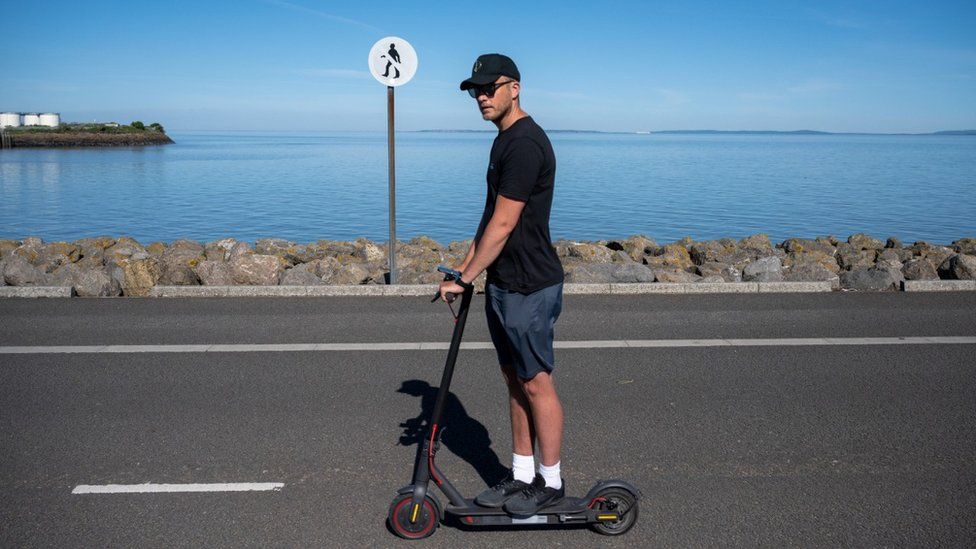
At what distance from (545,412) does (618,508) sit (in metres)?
0.56

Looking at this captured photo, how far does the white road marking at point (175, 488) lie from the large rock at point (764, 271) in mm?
7490

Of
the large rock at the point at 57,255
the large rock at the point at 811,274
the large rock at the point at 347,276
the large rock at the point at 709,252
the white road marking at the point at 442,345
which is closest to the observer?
the white road marking at the point at 442,345

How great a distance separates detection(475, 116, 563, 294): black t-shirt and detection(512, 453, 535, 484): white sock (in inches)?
32.3

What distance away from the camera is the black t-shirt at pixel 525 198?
144 inches

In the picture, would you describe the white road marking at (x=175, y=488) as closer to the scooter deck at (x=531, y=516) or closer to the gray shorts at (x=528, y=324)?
the scooter deck at (x=531, y=516)

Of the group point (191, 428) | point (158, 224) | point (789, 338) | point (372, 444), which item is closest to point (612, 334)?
point (789, 338)

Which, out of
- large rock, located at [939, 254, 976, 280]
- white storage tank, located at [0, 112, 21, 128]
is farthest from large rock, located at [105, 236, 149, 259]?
white storage tank, located at [0, 112, 21, 128]

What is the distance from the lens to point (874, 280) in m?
9.90

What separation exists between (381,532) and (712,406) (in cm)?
263

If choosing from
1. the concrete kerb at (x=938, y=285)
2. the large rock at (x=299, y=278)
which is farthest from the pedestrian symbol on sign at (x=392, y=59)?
the concrete kerb at (x=938, y=285)

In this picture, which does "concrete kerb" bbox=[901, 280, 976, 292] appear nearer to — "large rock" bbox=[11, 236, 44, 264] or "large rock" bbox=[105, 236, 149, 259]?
"large rock" bbox=[105, 236, 149, 259]

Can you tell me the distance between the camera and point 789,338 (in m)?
7.54

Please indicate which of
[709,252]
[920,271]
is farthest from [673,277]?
[709,252]

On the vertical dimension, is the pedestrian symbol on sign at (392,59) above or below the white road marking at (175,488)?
above
